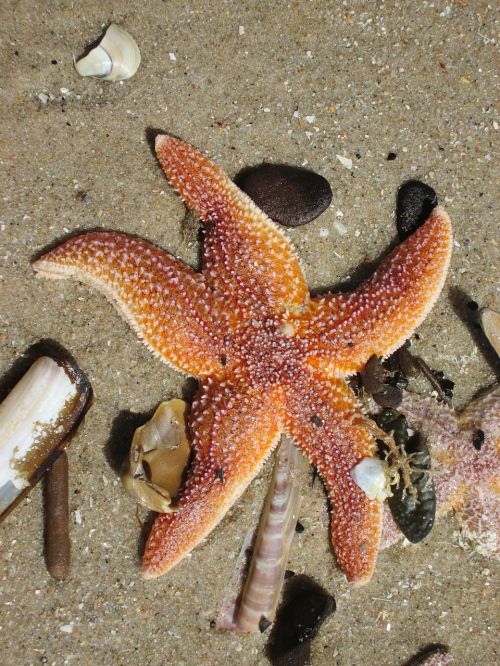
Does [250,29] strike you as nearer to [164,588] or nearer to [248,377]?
[248,377]

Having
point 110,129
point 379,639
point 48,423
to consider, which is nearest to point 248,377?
point 48,423

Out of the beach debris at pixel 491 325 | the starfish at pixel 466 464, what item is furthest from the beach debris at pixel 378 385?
the beach debris at pixel 491 325

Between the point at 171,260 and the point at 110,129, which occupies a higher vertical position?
the point at 110,129

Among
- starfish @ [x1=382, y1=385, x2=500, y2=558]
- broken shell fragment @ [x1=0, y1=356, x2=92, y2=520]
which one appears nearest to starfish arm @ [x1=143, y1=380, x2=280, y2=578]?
broken shell fragment @ [x1=0, y1=356, x2=92, y2=520]

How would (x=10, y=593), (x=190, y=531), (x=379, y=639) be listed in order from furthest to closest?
1. (x=379, y=639)
2. (x=10, y=593)
3. (x=190, y=531)

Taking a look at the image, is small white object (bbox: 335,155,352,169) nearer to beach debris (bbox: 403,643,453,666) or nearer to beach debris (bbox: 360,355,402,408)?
beach debris (bbox: 360,355,402,408)

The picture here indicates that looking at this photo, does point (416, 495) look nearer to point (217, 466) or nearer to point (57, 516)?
point (217, 466)

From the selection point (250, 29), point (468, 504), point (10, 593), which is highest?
point (250, 29)
